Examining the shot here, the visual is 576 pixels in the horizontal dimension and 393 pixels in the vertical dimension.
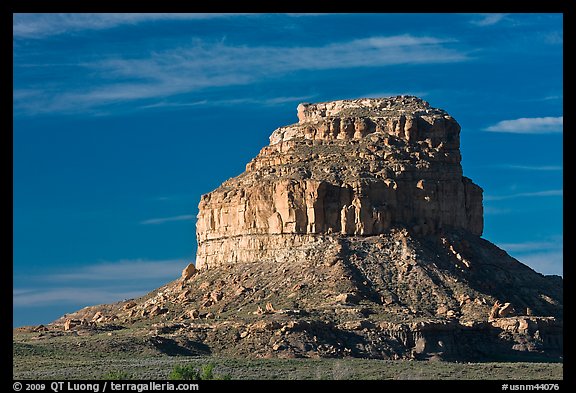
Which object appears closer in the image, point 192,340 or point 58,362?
point 58,362

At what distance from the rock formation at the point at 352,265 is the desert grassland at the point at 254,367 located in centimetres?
374

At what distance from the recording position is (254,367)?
9419 cm

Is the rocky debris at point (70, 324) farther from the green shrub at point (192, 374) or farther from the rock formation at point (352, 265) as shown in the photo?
the green shrub at point (192, 374)

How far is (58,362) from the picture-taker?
97.2 meters

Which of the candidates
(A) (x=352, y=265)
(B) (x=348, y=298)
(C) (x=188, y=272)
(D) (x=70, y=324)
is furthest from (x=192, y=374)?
(C) (x=188, y=272)

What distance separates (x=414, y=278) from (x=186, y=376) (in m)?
31.6

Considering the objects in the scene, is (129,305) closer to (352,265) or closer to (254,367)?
(352,265)

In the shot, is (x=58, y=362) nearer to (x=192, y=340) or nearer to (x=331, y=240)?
(x=192, y=340)

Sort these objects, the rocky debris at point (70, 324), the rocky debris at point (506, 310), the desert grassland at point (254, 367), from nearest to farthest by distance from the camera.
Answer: the desert grassland at point (254, 367), the rocky debris at point (506, 310), the rocky debris at point (70, 324)

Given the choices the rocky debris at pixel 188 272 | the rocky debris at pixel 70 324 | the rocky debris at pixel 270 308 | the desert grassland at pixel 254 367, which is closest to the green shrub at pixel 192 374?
the desert grassland at pixel 254 367

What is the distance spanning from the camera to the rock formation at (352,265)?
4117 inches
